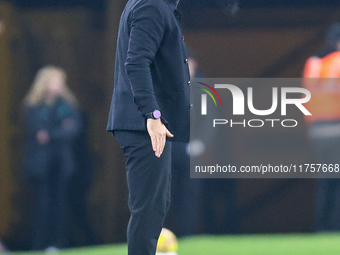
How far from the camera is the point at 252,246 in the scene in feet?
13.8

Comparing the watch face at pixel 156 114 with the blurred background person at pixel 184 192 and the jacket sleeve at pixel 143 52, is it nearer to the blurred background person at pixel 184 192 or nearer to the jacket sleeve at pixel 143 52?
the jacket sleeve at pixel 143 52

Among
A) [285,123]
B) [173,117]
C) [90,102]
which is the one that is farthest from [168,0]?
[285,123]

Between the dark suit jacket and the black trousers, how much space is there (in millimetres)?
73

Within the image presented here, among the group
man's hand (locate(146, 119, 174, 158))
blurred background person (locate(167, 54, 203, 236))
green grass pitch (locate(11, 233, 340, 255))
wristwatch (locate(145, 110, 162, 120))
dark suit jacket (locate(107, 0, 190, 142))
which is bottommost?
green grass pitch (locate(11, 233, 340, 255))

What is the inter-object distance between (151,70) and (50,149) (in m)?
2.23

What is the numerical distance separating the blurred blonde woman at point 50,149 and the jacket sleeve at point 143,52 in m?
2.30

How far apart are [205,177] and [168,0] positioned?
245 cm

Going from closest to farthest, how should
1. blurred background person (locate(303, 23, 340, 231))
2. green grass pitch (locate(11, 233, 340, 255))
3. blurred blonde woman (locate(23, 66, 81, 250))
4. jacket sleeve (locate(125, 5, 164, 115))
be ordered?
1. jacket sleeve (locate(125, 5, 164, 115))
2. green grass pitch (locate(11, 233, 340, 255))
3. blurred blonde woman (locate(23, 66, 81, 250))
4. blurred background person (locate(303, 23, 340, 231))

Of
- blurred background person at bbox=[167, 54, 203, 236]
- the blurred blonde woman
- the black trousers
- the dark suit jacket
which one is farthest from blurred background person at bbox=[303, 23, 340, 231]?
the black trousers

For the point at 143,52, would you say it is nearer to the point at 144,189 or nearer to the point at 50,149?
the point at 144,189

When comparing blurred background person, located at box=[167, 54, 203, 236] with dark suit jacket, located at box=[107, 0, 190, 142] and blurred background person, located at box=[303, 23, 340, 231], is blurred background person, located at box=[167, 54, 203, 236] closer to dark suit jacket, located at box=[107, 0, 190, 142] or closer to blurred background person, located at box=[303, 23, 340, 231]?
blurred background person, located at box=[303, 23, 340, 231]

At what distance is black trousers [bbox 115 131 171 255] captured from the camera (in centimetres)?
205

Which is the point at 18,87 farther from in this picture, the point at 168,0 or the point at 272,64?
the point at 168,0

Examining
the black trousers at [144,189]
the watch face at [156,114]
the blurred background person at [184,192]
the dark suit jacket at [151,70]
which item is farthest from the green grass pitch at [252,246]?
the watch face at [156,114]
